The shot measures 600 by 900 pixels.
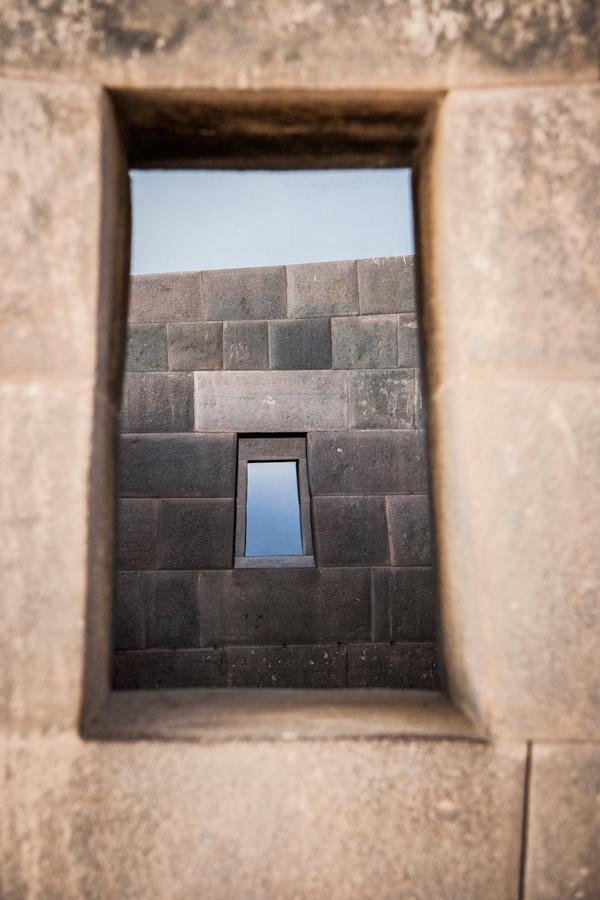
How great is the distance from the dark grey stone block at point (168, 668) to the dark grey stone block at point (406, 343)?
271cm

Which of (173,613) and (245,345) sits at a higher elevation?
(245,345)

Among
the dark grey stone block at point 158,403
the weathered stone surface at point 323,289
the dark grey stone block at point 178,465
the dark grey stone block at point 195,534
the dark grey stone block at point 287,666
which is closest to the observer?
the dark grey stone block at point 287,666

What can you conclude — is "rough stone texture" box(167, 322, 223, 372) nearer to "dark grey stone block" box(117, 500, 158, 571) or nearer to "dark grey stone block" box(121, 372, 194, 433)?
"dark grey stone block" box(121, 372, 194, 433)

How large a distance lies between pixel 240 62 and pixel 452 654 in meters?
1.68

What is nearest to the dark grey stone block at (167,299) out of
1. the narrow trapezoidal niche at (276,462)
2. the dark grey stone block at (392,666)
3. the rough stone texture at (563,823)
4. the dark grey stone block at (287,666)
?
the narrow trapezoidal niche at (276,462)

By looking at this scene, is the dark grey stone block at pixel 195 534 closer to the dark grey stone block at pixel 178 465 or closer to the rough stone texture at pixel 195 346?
the dark grey stone block at pixel 178 465

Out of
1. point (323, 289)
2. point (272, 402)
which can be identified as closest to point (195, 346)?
point (272, 402)

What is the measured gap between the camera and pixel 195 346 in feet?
17.0

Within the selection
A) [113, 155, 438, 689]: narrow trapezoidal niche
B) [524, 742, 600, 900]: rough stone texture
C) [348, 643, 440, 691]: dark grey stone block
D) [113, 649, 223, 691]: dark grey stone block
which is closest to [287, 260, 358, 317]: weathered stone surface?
[113, 155, 438, 689]: narrow trapezoidal niche

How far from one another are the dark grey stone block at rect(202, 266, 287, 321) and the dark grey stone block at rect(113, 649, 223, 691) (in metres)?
2.70

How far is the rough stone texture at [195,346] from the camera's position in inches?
202

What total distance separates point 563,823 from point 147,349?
4.48 metres

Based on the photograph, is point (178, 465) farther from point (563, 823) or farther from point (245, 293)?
point (563, 823)

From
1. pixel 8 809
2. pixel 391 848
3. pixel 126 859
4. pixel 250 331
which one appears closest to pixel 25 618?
pixel 8 809
